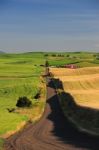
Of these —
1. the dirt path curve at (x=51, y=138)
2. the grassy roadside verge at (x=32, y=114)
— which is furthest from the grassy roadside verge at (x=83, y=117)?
the grassy roadside verge at (x=32, y=114)

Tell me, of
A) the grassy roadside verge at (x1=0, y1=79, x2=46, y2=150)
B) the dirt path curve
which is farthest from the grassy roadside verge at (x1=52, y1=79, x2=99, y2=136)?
the grassy roadside verge at (x1=0, y1=79, x2=46, y2=150)

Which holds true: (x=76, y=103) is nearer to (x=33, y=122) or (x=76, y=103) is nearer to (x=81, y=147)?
(x=33, y=122)

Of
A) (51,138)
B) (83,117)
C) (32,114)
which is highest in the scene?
(32,114)

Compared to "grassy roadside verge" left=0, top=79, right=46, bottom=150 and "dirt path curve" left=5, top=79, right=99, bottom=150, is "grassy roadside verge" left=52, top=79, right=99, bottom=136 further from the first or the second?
"grassy roadside verge" left=0, top=79, right=46, bottom=150

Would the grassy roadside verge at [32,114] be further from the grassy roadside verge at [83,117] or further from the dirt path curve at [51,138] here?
the grassy roadside verge at [83,117]

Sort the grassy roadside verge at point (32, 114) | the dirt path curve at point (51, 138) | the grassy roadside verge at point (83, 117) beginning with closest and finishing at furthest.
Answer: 1. the dirt path curve at point (51, 138)
2. the grassy roadside verge at point (32, 114)
3. the grassy roadside verge at point (83, 117)

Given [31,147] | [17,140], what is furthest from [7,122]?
[31,147]

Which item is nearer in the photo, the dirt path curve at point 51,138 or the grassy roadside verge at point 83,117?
the dirt path curve at point 51,138

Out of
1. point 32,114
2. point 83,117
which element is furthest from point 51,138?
point 32,114

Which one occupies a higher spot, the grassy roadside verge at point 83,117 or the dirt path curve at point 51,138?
the grassy roadside verge at point 83,117

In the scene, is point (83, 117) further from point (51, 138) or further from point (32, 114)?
point (32, 114)
